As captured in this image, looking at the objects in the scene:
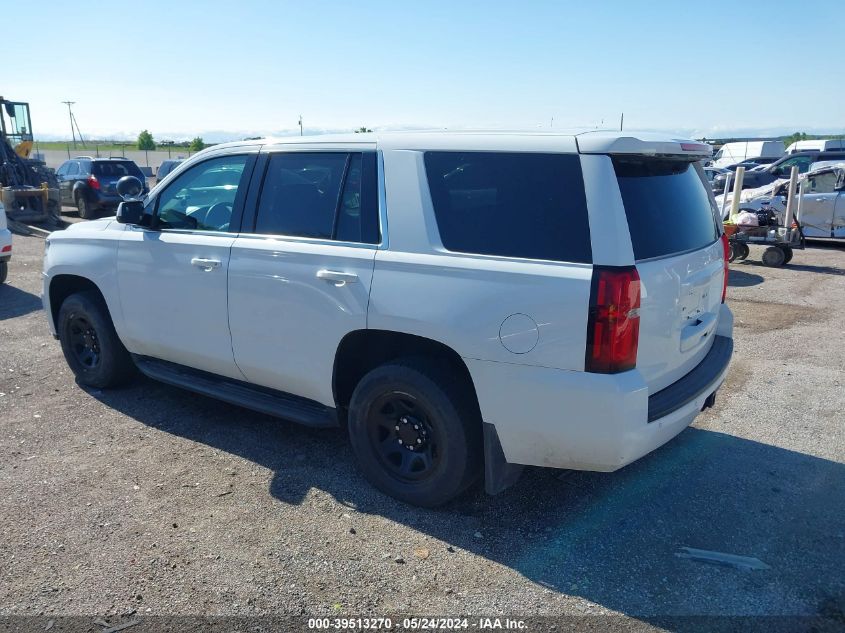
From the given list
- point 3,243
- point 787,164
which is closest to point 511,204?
point 3,243

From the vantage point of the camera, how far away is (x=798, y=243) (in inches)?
463

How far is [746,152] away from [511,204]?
34957 millimetres

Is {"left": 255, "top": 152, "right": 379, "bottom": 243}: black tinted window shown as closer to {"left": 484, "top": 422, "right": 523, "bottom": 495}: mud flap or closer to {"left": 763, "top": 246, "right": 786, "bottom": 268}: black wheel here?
{"left": 484, "top": 422, "right": 523, "bottom": 495}: mud flap

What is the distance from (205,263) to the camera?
14.7ft

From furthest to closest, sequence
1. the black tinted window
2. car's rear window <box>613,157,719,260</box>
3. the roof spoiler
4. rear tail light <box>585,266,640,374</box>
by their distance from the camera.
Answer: the black tinted window
car's rear window <box>613,157,719,260</box>
the roof spoiler
rear tail light <box>585,266,640,374</box>

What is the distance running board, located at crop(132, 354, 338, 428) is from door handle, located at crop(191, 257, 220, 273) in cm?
80

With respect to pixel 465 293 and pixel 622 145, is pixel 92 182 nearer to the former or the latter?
pixel 465 293

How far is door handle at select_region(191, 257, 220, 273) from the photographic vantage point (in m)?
4.43

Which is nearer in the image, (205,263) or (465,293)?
(465,293)

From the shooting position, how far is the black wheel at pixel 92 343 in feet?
17.6

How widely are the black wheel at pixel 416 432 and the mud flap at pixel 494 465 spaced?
129mm

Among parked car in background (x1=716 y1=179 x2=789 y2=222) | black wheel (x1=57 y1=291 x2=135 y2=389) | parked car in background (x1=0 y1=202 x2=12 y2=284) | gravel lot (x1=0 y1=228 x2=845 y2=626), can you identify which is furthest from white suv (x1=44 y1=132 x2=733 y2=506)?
parked car in background (x1=716 y1=179 x2=789 y2=222)

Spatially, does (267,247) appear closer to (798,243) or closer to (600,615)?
(600,615)

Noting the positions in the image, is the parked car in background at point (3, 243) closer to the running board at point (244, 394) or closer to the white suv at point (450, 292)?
the running board at point (244, 394)
